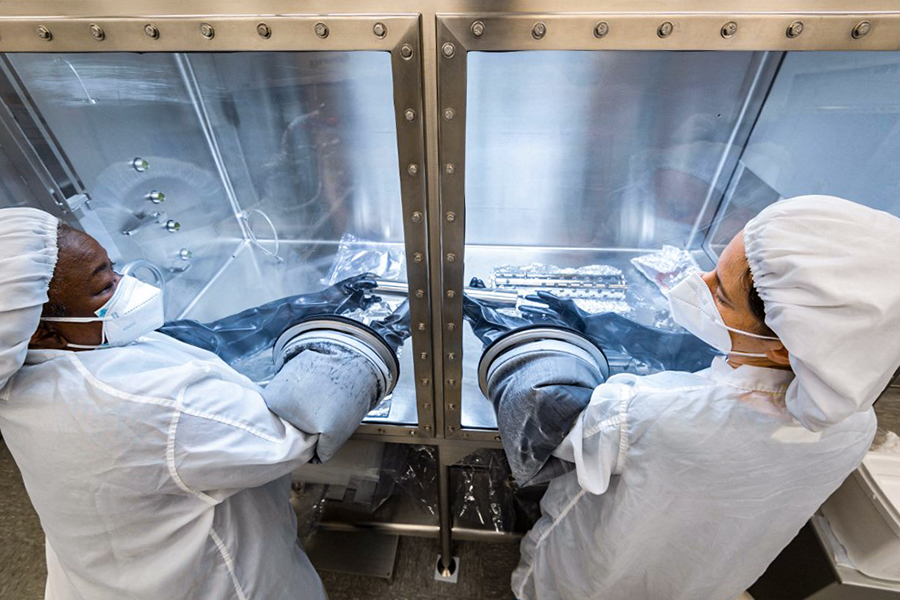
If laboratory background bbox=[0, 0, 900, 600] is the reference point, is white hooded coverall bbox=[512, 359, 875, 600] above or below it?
below

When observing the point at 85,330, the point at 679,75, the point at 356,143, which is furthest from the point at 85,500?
the point at 679,75

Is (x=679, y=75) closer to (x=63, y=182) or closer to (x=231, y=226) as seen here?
(x=231, y=226)

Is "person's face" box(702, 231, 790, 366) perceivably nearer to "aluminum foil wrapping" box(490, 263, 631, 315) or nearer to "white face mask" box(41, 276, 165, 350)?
"aluminum foil wrapping" box(490, 263, 631, 315)

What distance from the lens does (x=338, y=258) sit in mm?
1188

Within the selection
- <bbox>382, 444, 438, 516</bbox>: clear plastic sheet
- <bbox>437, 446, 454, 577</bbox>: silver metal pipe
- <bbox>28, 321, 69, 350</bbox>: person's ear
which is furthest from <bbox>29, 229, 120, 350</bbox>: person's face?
<bbox>382, 444, 438, 516</bbox>: clear plastic sheet

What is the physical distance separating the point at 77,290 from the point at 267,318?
0.42 metres

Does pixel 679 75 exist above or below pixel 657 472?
above

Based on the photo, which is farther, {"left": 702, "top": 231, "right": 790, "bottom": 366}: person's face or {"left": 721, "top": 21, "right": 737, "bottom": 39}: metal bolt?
{"left": 702, "top": 231, "right": 790, "bottom": 366}: person's face

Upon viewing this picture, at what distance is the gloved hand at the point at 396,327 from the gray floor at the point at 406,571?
97cm

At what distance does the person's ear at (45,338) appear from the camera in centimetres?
72

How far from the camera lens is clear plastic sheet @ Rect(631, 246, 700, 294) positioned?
111 centimetres

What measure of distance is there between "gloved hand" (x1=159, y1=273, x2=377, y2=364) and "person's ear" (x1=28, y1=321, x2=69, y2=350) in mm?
338

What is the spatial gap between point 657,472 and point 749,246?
15.3 inches

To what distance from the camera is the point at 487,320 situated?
100 cm
